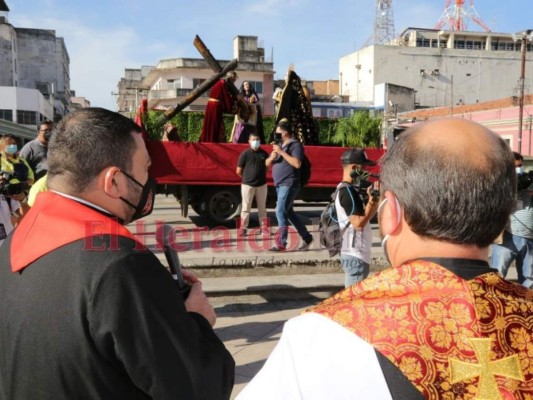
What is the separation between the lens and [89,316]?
1.35 metres

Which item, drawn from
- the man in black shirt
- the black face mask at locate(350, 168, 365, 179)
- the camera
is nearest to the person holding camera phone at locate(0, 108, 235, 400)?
the black face mask at locate(350, 168, 365, 179)

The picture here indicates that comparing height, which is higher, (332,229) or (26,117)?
(26,117)

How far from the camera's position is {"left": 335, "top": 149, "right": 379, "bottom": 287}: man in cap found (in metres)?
4.21

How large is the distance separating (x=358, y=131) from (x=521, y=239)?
6169mm

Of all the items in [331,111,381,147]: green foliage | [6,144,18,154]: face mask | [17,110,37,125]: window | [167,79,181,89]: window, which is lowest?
[6,144,18,154]: face mask

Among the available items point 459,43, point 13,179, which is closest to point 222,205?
point 13,179

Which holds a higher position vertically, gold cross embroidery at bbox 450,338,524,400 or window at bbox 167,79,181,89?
window at bbox 167,79,181,89

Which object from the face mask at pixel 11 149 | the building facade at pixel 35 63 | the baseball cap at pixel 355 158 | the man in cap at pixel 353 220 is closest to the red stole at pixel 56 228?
the man in cap at pixel 353 220

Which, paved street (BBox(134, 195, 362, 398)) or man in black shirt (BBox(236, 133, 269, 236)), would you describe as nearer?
paved street (BBox(134, 195, 362, 398))

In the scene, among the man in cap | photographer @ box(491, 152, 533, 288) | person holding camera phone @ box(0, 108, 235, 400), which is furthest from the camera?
photographer @ box(491, 152, 533, 288)

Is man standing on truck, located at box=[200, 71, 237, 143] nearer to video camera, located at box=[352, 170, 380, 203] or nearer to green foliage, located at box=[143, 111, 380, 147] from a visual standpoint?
green foliage, located at box=[143, 111, 380, 147]

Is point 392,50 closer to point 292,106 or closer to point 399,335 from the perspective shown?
point 292,106

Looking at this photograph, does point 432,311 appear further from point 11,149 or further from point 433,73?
point 433,73

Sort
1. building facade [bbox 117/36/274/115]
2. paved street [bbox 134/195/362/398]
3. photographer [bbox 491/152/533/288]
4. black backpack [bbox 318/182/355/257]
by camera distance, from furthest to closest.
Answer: building facade [bbox 117/36/274/115] → photographer [bbox 491/152/533/288] → paved street [bbox 134/195/362/398] → black backpack [bbox 318/182/355/257]
